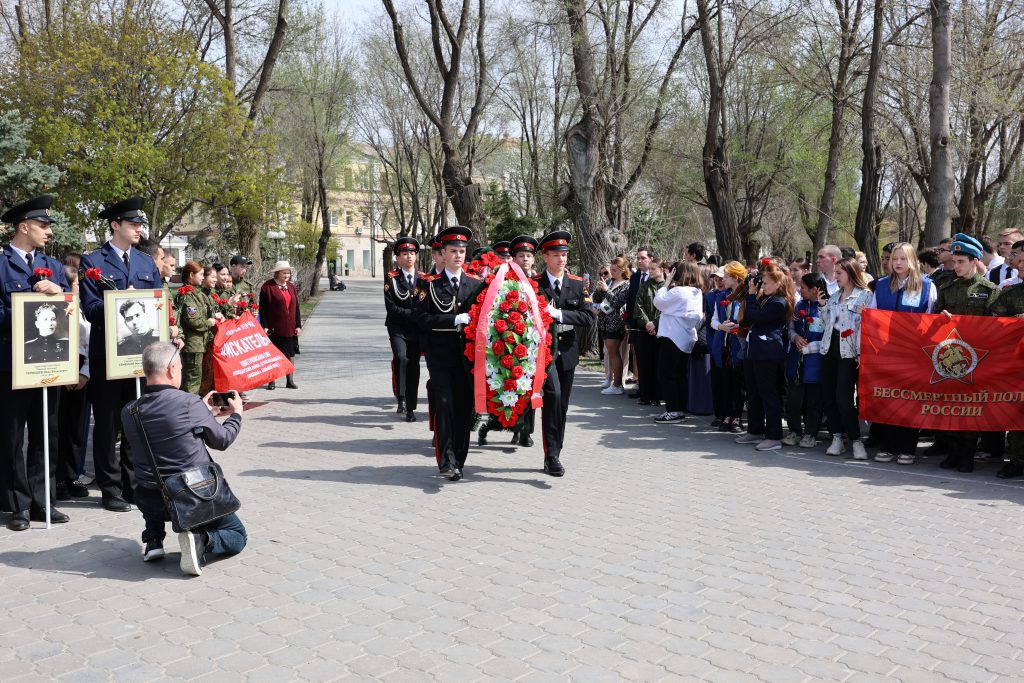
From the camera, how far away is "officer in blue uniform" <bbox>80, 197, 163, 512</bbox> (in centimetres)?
703

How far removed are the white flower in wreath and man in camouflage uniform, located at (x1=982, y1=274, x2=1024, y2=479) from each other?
4.46 metres

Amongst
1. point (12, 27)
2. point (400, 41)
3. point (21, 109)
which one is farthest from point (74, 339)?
point (12, 27)

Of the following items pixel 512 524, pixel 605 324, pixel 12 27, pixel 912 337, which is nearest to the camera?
pixel 512 524

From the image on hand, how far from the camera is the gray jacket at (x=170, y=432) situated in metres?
5.65

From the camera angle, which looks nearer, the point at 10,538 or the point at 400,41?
the point at 10,538

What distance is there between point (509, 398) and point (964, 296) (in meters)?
4.57

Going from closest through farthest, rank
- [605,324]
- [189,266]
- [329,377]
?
[189,266], [605,324], [329,377]

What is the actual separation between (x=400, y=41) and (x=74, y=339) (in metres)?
14.8

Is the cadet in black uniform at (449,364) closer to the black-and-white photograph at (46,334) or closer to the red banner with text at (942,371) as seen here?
the black-and-white photograph at (46,334)

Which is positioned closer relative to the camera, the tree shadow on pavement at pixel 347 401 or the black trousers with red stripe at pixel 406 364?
the black trousers with red stripe at pixel 406 364

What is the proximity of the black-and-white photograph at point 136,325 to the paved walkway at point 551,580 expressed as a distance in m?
1.29

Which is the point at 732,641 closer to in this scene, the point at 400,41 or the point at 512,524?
the point at 512,524

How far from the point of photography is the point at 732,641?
4.75 metres

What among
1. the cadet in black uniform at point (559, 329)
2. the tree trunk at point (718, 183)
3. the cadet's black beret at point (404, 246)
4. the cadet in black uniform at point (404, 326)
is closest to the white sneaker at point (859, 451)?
the cadet in black uniform at point (559, 329)
